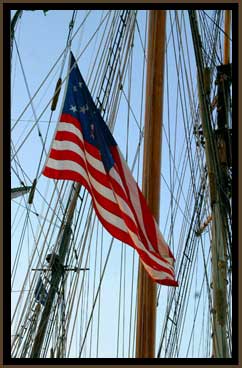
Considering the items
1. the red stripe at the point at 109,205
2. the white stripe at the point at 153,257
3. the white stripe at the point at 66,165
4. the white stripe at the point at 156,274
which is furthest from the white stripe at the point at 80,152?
the white stripe at the point at 156,274

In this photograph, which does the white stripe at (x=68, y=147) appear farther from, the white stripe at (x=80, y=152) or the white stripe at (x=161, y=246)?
the white stripe at (x=161, y=246)

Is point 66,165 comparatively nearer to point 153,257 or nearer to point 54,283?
point 153,257

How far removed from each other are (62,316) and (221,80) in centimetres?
549

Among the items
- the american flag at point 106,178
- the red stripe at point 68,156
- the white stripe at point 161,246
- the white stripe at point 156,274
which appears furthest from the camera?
the white stripe at point 161,246

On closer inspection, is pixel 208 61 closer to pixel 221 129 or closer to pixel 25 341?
pixel 221 129

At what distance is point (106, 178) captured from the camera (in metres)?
5.35

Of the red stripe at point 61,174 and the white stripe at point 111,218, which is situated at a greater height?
the red stripe at point 61,174


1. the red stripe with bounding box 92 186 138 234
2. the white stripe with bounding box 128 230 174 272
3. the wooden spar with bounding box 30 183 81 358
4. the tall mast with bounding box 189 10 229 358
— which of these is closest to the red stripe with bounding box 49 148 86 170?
the red stripe with bounding box 92 186 138 234

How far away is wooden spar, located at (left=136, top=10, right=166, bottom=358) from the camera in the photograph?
5.35m

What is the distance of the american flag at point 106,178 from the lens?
5.21 metres

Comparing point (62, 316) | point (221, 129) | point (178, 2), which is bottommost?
point (62, 316)

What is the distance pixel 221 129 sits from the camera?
1237 cm

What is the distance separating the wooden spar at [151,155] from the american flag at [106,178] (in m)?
0.34
